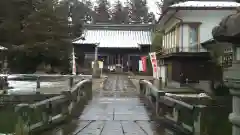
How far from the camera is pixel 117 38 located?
55625 mm

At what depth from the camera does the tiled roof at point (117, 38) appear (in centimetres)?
5253

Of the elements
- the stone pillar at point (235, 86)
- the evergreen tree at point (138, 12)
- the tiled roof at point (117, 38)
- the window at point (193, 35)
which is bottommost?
the stone pillar at point (235, 86)

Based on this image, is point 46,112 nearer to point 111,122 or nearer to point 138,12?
point 111,122

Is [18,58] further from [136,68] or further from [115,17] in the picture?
[115,17]

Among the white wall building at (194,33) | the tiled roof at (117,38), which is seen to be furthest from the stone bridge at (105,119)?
the tiled roof at (117,38)

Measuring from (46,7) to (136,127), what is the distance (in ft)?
62.3

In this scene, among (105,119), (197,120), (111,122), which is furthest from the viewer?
(105,119)

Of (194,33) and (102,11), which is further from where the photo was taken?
(102,11)

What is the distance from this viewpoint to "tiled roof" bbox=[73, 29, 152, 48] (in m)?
52.5

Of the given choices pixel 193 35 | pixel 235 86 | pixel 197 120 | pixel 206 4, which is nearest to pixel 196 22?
pixel 193 35

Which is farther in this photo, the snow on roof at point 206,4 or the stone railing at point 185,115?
the snow on roof at point 206,4

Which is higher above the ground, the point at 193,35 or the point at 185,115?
the point at 193,35

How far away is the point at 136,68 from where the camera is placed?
170ft

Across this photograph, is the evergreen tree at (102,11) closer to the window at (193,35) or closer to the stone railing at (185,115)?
the window at (193,35)
